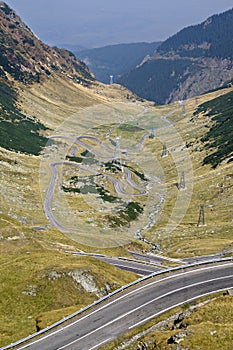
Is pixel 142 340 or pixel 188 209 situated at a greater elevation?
pixel 188 209

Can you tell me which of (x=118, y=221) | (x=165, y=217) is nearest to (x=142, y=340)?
(x=118, y=221)

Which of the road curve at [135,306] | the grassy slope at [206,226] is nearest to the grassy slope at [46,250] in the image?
the grassy slope at [206,226]

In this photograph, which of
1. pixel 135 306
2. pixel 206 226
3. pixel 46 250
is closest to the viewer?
pixel 135 306

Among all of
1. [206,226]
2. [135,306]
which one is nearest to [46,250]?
[135,306]

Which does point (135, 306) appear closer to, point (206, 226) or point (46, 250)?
point (46, 250)

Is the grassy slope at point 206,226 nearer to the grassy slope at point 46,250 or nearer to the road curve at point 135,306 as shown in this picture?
the grassy slope at point 46,250

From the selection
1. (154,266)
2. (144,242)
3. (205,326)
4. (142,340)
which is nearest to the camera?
(205,326)

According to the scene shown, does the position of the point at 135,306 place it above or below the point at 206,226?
below

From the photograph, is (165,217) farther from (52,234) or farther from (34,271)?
(34,271)

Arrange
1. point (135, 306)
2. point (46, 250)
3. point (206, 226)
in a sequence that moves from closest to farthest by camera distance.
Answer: point (135, 306), point (46, 250), point (206, 226)
